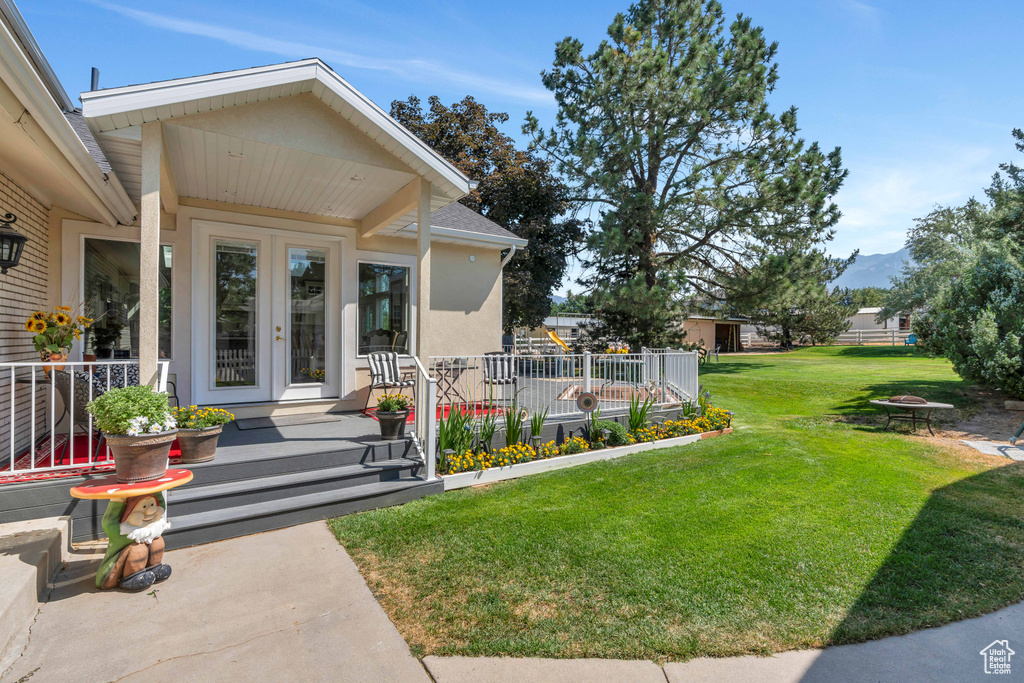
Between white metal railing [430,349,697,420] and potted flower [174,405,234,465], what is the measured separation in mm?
2750

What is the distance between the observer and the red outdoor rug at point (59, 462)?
369 cm

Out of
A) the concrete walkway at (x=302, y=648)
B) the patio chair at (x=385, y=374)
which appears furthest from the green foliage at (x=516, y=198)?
the concrete walkway at (x=302, y=648)

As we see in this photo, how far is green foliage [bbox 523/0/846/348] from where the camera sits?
1459 centimetres

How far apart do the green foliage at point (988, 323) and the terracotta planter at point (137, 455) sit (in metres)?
12.3

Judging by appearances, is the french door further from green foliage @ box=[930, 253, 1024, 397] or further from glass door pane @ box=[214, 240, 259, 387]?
green foliage @ box=[930, 253, 1024, 397]

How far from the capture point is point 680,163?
1636 centimetres

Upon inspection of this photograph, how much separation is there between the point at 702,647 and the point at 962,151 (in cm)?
1469

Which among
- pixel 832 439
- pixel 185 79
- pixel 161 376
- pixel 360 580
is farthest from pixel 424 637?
pixel 832 439

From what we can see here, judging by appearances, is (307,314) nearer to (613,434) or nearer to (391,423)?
(391,423)

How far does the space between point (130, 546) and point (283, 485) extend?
1.22 m

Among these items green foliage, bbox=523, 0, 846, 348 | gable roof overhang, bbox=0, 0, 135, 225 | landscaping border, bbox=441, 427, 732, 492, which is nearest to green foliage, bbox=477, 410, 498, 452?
landscaping border, bbox=441, 427, 732, 492

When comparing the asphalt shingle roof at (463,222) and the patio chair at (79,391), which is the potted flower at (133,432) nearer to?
the patio chair at (79,391)

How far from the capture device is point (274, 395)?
21.1 feet

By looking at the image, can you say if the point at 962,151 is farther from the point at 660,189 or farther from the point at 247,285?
the point at 247,285
